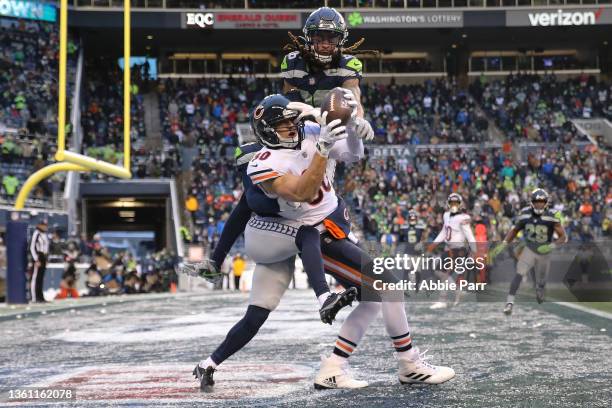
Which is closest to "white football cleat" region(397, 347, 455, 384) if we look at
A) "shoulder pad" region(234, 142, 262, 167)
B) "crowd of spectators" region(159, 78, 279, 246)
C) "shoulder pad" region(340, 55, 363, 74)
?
"shoulder pad" region(234, 142, 262, 167)

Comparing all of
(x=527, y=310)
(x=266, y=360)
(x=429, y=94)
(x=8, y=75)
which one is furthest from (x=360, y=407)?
(x=429, y=94)

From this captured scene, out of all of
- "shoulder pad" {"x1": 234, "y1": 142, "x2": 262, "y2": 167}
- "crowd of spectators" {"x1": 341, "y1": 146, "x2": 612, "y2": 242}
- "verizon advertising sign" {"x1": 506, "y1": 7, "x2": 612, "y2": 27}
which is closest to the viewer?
"shoulder pad" {"x1": 234, "y1": 142, "x2": 262, "y2": 167}

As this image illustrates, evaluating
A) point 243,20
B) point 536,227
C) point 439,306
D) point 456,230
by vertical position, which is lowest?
point 439,306

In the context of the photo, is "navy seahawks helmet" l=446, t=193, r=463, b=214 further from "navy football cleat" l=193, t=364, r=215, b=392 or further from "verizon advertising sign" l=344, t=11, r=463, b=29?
"verizon advertising sign" l=344, t=11, r=463, b=29

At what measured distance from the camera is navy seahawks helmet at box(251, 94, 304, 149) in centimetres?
536

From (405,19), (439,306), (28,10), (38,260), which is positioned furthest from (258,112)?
(405,19)

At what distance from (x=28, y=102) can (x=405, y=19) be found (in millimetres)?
15310

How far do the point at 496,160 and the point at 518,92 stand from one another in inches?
288

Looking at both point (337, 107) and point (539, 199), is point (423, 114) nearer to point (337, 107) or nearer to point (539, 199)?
point (539, 199)

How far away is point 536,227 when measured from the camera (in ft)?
39.6

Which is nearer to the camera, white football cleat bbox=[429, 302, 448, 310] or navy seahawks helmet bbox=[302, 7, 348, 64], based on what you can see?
navy seahawks helmet bbox=[302, 7, 348, 64]

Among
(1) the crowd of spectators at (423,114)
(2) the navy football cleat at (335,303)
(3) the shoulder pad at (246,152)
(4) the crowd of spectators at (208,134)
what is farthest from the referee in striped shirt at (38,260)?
(1) the crowd of spectators at (423,114)

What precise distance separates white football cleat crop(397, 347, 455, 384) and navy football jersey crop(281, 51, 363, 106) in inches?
66.6

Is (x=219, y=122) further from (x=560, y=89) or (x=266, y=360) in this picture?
(x=266, y=360)
